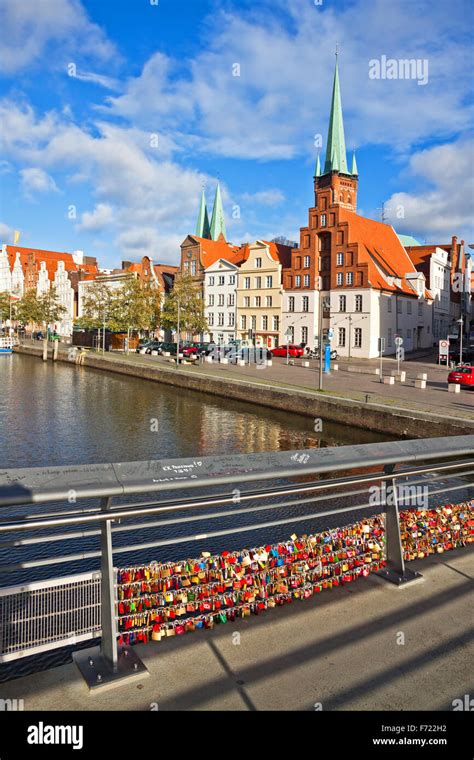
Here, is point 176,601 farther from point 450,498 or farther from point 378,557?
point 450,498

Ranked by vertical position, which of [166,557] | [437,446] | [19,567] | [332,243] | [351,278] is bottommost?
[166,557]

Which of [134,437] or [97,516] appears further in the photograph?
[134,437]

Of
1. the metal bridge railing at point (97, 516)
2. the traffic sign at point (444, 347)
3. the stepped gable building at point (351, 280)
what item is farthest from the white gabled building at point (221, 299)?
the metal bridge railing at point (97, 516)

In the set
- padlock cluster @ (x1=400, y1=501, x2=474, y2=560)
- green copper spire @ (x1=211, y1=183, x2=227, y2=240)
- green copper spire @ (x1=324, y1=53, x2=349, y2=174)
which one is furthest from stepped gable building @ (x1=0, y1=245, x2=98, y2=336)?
padlock cluster @ (x1=400, y1=501, x2=474, y2=560)

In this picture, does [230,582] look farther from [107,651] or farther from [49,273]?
[49,273]

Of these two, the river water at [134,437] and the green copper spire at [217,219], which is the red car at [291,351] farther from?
the green copper spire at [217,219]

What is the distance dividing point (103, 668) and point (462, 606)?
272 cm

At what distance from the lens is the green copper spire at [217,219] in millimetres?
106250

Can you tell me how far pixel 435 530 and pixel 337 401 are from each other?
23822mm

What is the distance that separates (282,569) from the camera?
461 cm

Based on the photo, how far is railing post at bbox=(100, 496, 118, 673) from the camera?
11.4 feet

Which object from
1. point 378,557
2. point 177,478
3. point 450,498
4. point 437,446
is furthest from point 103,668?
point 450,498

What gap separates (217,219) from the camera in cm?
10650

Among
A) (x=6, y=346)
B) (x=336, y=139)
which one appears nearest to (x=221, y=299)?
(x=336, y=139)
